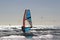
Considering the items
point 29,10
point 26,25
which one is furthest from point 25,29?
point 29,10

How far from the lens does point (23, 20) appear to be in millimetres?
55125

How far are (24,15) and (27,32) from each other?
3.85m

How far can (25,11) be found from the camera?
55.0 metres

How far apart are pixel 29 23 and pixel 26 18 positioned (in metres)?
1.52

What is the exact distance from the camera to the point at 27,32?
2170 inches

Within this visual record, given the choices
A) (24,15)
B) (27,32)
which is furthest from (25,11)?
(27,32)

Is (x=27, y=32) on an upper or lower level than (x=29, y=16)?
lower

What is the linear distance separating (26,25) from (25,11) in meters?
3.20

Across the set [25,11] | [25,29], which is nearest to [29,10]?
[25,11]

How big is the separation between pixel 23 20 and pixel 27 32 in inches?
111

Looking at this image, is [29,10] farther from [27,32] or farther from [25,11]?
[27,32]

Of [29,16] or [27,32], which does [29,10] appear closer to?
[29,16]

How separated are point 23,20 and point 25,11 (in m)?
2.06

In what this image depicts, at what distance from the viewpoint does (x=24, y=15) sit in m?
55.2
